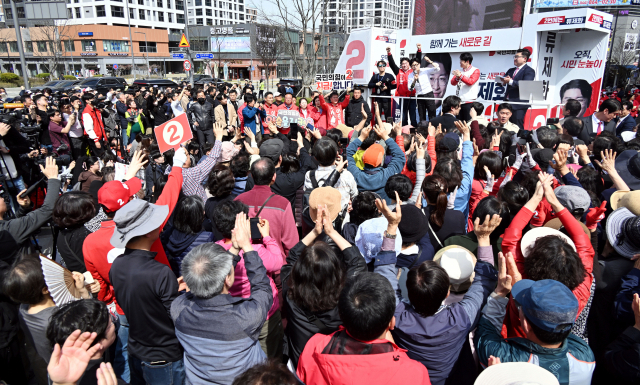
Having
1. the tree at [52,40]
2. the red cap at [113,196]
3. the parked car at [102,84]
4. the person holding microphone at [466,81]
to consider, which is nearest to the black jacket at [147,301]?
the red cap at [113,196]

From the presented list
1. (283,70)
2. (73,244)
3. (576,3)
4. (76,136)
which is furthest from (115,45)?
(73,244)

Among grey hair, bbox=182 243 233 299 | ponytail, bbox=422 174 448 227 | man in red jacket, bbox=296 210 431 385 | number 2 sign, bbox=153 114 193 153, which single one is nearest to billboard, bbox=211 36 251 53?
number 2 sign, bbox=153 114 193 153

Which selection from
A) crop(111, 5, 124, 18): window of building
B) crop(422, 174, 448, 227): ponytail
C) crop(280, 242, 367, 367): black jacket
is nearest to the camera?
crop(280, 242, 367, 367): black jacket

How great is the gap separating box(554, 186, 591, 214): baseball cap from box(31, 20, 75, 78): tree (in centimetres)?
5643

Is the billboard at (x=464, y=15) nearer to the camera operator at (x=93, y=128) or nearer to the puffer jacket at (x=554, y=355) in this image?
the camera operator at (x=93, y=128)

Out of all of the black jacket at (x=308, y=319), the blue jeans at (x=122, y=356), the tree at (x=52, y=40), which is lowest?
the blue jeans at (x=122, y=356)

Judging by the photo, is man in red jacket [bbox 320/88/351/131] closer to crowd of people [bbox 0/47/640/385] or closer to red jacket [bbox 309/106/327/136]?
red jacket [bbox 309/106/327/136]

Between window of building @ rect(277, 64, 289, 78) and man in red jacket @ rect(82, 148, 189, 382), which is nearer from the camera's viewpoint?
man in red jacket @ rect(82, 148, 189, 382)

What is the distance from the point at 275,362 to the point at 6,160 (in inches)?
234

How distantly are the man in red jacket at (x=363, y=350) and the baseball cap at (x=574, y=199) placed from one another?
1969 mm

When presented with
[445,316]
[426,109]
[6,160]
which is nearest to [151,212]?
[445,316]

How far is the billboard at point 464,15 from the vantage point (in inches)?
408

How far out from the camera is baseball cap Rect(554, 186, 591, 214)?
288cm

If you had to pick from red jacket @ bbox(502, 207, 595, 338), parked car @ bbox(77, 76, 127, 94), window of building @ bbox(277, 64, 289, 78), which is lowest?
red jacket @ bbox(502, 207, 595, 338)
